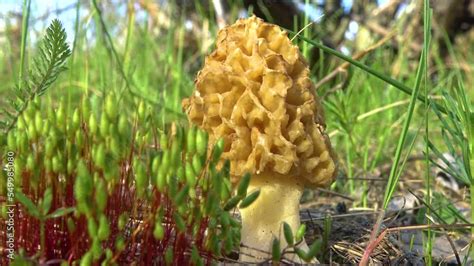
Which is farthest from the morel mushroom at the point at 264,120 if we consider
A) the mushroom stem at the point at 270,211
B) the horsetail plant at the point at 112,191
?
the horsetail plant at the point at 112,191

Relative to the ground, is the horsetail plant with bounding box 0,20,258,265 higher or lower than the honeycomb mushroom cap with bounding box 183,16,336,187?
lower

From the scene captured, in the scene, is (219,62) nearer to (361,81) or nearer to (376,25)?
(361,81)

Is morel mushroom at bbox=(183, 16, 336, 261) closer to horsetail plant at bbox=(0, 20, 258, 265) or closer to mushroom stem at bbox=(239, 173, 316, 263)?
mushroom stem at bbox=(239, 173, 316, 263)

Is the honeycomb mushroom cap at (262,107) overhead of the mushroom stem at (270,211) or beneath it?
overhead

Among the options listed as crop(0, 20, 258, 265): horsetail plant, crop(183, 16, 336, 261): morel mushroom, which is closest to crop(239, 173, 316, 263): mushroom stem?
crop(183, 16, 336, 261): morel mushroom

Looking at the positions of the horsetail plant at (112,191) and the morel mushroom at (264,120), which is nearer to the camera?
the horsetail plant at (112,191)

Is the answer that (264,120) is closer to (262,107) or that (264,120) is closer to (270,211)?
(262,107)

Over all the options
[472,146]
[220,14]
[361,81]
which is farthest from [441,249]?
[220,14]

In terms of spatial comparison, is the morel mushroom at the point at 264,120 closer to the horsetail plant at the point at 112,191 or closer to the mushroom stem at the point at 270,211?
the mushroom stem at the point at 270,211
